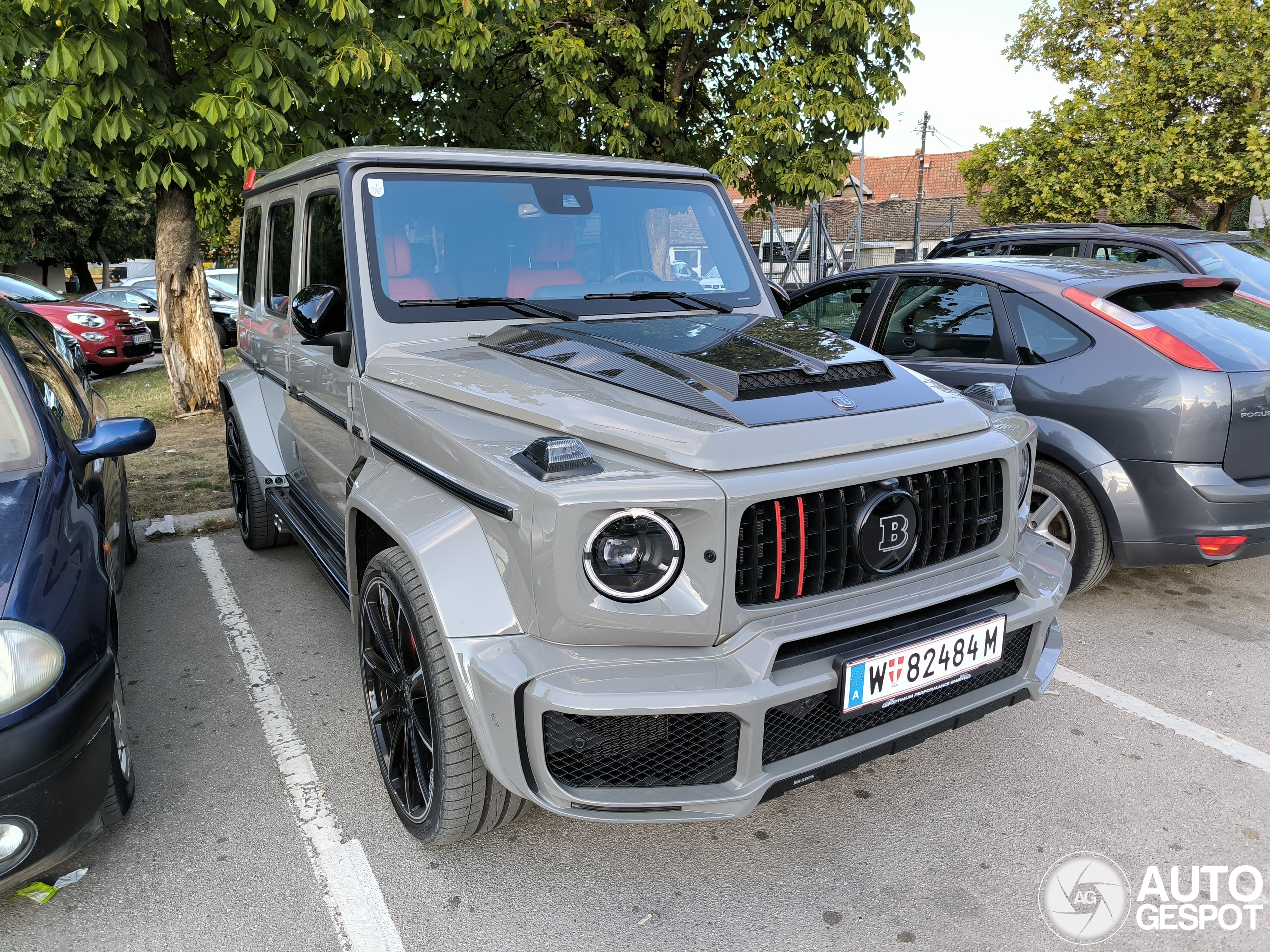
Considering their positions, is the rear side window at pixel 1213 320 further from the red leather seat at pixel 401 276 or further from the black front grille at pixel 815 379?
the red leather seat at pixel 401 276

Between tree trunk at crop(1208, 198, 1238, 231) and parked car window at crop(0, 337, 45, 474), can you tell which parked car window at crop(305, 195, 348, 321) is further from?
tree trunk at crop(1208, 198, 1238, 231)

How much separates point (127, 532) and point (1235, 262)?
7125 millimetres

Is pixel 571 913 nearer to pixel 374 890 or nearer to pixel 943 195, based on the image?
pixel 374 890

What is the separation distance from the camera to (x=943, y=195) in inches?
1778

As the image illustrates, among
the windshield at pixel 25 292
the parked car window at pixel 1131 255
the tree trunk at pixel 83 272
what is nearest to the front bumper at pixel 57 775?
the parked car window at pixel 1131 255

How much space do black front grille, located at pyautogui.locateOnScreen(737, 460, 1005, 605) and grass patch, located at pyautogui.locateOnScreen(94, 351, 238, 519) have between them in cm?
438

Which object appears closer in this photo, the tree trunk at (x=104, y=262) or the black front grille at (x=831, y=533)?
the black front grille at (x=831, y=533)

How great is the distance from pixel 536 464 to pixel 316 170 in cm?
210

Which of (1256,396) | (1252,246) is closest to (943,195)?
(1252,246)

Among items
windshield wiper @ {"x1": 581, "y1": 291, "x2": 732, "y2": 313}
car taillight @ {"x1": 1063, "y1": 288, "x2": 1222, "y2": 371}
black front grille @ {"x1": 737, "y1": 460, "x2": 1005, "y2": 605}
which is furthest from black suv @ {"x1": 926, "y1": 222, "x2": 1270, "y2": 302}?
black front grille @ {"x1": 737, "y1": 460, "x2": 1005, "y2": 605}

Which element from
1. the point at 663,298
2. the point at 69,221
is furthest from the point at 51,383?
the point at 69,221

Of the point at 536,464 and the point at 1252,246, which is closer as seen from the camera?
the point at 536,464

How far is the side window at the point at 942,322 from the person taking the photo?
15.0ft

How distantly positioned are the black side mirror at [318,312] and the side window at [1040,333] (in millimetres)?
3116
